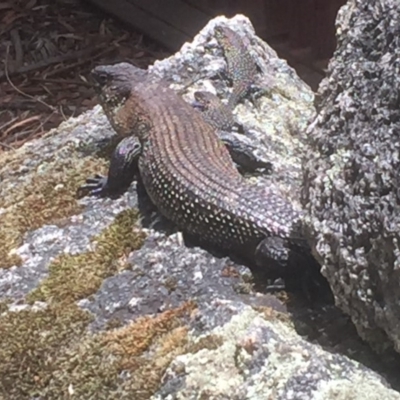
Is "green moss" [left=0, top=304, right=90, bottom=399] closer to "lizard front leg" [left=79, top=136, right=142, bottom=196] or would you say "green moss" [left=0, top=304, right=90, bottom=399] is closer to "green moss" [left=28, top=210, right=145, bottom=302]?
"green moss" [left=28, top=210, right=145, bottom=302]

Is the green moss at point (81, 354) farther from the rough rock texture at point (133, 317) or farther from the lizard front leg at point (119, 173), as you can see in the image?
the lizard front leg at point (119, 173)

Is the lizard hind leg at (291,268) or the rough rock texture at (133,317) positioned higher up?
the lizard hind leg at (291,268)

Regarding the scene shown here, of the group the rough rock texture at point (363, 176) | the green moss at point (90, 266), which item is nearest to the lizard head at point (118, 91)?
the green moss at point (90, 266)

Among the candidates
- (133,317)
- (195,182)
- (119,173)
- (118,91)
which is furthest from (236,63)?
(133,317)

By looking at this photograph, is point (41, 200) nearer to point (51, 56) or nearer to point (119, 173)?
point (119, 173)

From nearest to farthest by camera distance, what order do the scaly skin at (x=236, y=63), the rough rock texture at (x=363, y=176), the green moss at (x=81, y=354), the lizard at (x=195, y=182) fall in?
the rough rock texture at (x=363, y=176)
the green moss at (x=81, y=354)
the lizard at (x=195, y=182)
the scaly skin at (x=236, y=63)

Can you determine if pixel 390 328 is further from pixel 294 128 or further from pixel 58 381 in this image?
pixel 294 128
